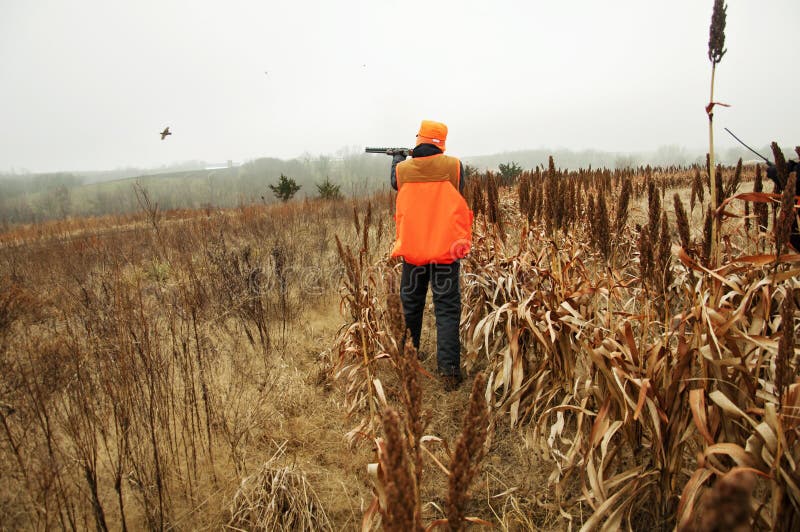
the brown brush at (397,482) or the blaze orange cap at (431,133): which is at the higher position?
the blaze orange cap at (431,133)

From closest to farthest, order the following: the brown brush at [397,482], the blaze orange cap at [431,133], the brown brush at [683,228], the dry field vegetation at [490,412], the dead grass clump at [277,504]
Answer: the brown brush at [397,482] < the dry field vegetation at [490,412] < the brown brush at [683,228] < the dead grass clump at [277,504] < the blaze orange cap at [431,133]

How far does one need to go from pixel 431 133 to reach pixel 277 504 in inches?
112

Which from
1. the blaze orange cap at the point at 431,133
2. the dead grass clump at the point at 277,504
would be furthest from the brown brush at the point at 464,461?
the blaze orange cap at the point at 431,133

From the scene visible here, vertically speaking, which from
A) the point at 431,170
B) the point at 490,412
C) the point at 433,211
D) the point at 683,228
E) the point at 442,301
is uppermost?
the point at 431,170

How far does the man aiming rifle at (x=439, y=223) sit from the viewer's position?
335cm

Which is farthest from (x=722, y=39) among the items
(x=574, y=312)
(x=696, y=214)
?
(x=696, y=214)

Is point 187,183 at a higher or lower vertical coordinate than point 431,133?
higher

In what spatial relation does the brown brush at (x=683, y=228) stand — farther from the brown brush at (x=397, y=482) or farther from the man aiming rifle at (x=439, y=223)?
the man aiming rifle at (x=439, y=223)

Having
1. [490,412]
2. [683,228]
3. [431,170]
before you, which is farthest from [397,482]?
[431,170]

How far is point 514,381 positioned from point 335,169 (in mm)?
90875

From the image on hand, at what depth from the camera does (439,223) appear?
337 cm

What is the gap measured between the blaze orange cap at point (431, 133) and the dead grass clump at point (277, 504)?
8.62 feet

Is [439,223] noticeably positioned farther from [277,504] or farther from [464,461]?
[464,461]

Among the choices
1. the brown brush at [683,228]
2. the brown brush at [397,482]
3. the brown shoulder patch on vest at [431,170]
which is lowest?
the brown brush at [397,482]
